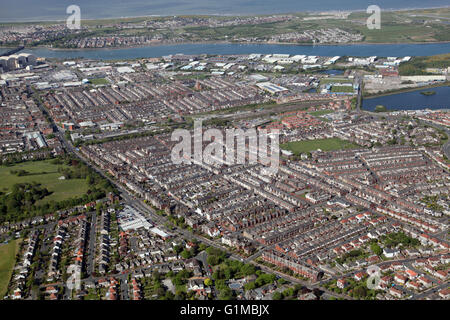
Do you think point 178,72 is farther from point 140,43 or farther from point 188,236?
point 188,236

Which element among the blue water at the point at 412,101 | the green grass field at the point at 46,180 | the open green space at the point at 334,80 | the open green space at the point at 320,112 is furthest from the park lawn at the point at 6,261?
the open green space at the point at 334,80

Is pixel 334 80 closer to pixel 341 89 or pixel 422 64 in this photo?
pixel 341 89

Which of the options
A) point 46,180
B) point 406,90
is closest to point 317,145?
point 46,180

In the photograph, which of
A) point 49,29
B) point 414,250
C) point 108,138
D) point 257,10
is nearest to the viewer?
point 414,250

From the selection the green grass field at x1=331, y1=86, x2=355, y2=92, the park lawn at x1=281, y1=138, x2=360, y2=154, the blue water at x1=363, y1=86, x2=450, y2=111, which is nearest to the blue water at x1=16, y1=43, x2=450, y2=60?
the blue water at x1=363, y1=86, x2=450, y2=111

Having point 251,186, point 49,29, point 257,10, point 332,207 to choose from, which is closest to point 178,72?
point 251,186

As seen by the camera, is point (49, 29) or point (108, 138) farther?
point (49, 29)
